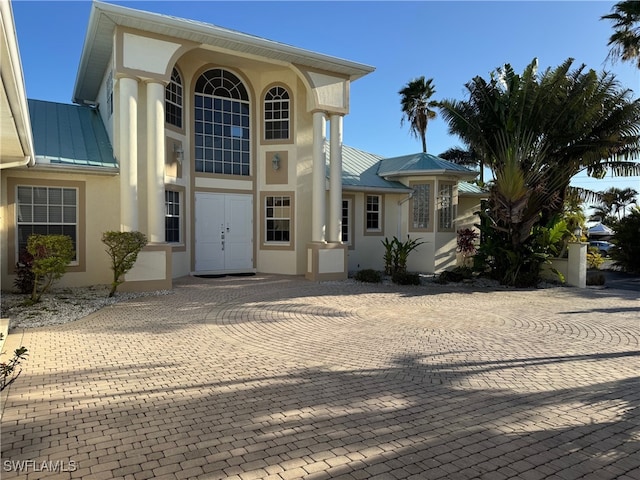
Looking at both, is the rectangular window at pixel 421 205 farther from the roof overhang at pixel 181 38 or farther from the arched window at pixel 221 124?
the arched window at pixel 221 124

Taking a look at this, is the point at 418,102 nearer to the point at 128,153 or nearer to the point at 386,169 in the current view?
the point at 386,169

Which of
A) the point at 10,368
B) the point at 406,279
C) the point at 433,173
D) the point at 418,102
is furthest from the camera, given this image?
the point at 418,102

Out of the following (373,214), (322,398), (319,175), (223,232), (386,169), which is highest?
(386,169)

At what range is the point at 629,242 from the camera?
62.8 ft

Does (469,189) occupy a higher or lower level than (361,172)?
lower

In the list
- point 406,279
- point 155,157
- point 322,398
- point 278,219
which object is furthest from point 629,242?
point 322,398

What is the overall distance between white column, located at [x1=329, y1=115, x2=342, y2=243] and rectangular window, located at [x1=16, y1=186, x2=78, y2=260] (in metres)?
7.64

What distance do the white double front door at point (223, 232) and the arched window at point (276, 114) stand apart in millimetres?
2424

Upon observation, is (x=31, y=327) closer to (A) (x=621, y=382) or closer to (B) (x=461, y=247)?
(A) (x=621, y=382)

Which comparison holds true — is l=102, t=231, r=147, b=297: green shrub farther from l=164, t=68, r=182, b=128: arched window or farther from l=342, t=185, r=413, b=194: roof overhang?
l=342, t=185, r=413, b=194: roof overhang

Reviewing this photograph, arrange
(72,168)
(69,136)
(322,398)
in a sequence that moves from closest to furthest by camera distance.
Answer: (322,398) → (72,168) → (69,136)

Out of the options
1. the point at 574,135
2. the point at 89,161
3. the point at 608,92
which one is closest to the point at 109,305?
the point at 89,161

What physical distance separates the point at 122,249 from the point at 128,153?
2.68 m

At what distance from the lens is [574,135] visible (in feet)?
46.2
